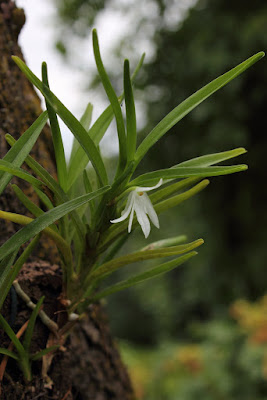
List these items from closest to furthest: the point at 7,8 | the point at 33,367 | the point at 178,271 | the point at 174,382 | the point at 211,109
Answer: the point at 33,367 → the point at 7,8 → the point at 174,382 → the point at 211,109 → the point at 178,271

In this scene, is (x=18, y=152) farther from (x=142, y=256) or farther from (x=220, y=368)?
(x=220, y=368)

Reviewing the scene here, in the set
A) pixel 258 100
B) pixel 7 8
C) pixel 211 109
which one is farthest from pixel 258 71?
pixel 7 8

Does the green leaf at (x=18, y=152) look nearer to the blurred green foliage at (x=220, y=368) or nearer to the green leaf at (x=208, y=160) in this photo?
the green leaf at (x=208, y=160)

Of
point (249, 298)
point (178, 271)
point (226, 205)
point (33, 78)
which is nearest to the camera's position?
point (33, 78)

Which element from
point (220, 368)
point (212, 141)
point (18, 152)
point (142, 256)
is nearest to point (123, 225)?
point (142, 256)

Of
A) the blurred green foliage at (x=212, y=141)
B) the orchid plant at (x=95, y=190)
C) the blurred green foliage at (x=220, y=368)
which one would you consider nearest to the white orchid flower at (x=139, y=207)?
the orchid plant at (x=95, y=190)

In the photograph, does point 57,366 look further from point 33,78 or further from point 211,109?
point 211,109
